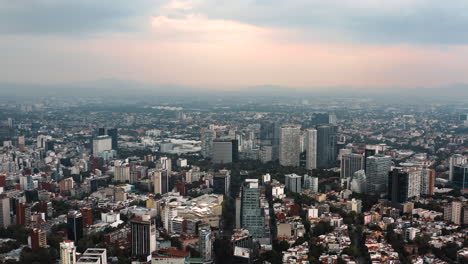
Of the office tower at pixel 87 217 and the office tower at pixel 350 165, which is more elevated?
the office tower at pixel 350 165

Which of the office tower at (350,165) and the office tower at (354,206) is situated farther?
the office tower at (350,165)

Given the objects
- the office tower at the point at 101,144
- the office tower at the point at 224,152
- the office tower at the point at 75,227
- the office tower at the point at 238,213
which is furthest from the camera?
the office tower at the point at 101,144

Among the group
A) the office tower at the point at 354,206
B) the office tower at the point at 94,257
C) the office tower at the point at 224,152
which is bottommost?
the office tower at the point at 354,206

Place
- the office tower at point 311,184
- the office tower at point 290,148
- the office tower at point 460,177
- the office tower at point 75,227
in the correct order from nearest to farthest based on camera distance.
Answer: the office tower at point 75,227, the office tower at point 460,177, the office tower at point 311,184, the office tower at point 290,148

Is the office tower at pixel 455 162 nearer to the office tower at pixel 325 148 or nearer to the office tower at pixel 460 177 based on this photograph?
the office tower at pixel 460 177

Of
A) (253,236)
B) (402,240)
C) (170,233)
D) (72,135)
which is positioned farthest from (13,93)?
(402,240)

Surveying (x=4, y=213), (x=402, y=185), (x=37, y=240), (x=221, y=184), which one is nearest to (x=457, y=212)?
(x=402, y=185)

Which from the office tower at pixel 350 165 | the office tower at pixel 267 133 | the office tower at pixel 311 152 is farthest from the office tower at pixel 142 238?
the office tower at pixel 267 133

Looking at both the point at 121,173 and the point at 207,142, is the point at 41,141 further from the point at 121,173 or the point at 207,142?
the point at 207,142
